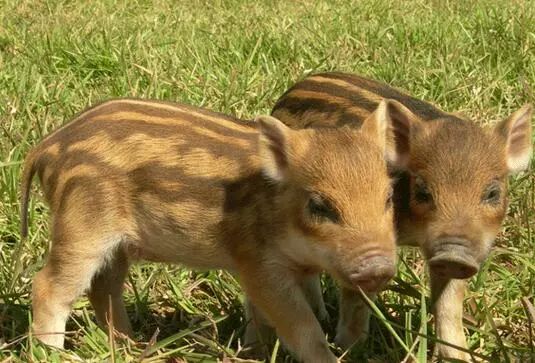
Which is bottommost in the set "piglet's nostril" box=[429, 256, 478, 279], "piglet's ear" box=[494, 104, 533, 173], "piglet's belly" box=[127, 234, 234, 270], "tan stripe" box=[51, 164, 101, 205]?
"piglet's belly" box=[127, 234, 234, 270]

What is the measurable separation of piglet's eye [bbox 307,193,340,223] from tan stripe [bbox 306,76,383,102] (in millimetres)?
903

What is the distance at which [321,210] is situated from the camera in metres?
2.88

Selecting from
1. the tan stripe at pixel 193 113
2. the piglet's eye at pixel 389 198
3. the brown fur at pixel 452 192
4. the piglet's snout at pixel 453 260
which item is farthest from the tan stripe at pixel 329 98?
the piglet's snout at pixel 453 260

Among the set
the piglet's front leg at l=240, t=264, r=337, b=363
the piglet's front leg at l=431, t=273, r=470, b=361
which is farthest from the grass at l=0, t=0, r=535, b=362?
the piglet's front leg at l=240, t=264, r=337, b=363

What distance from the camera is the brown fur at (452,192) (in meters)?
2.77

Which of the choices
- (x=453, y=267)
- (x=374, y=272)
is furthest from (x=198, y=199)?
(x=453, y=267)

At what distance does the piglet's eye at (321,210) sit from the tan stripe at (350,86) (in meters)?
0.90

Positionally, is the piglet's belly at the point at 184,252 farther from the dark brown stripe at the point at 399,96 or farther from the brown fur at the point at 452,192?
the dark brown stripe at the point at 399,96

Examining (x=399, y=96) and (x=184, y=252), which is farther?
(x=399, y=96)

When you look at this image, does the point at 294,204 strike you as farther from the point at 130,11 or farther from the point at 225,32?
the point at 130,11

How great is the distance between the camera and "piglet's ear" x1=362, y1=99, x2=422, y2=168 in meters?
3.01

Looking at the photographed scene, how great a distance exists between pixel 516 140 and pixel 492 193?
334 millimetres

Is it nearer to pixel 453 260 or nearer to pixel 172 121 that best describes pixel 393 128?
pixel 453 260

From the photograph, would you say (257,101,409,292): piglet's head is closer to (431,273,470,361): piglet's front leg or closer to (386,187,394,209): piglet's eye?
(386,187,394,209): piglet's eye
